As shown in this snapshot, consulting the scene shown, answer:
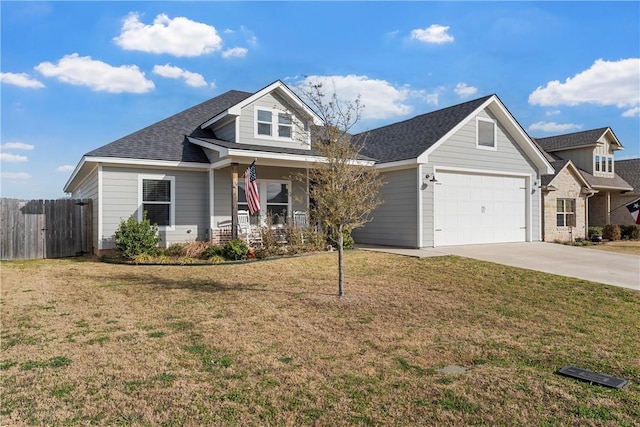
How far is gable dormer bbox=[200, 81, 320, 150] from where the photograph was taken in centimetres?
1558

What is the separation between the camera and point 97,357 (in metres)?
4.95

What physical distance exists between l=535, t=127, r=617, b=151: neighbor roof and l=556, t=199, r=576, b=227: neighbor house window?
22.3 feet

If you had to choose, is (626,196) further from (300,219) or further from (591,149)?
(300,219)

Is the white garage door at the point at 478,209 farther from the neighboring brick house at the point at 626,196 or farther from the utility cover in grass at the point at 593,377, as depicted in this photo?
the neighboring brick house at the point at 626,196

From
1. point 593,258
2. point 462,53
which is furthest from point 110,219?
point 593,258

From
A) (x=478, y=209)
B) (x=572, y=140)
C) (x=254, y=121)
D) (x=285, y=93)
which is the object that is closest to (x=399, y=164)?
(x=478, y=209)

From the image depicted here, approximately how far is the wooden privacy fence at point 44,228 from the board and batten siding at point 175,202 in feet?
7.47

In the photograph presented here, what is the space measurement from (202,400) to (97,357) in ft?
6.29

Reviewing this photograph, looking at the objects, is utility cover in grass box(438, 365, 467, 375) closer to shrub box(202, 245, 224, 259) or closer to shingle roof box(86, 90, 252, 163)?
shrub box(202, 245, 224, 259)

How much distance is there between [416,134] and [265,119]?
609cm

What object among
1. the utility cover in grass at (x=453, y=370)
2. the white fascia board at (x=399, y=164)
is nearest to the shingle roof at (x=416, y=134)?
the white fascia board at (x=399, y=164)

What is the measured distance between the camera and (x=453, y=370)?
182 inches

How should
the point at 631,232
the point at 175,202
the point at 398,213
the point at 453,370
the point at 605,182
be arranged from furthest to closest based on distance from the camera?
1. the point at 605,182
2. the point at 631,232
3. the point at 398,213
4. the point at 175,202
5. the point at 453,370

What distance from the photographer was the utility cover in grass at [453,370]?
4554mm
